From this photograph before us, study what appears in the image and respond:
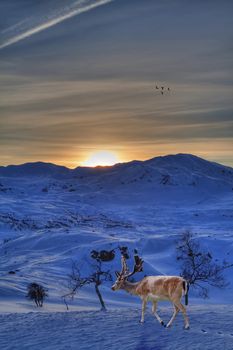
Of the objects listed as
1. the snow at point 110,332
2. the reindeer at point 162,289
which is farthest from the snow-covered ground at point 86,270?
the reindeer at point 162,289

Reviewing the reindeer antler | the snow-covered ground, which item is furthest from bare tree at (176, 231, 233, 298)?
the reindeer antler

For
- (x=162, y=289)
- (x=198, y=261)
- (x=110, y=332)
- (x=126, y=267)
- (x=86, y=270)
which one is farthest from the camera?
(x=198, y=261)

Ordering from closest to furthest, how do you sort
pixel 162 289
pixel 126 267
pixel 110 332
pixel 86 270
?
pixel 162 289 < pixel 110 332 < pixel 126 267 < pixel 86 270

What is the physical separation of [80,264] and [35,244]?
52.2ft

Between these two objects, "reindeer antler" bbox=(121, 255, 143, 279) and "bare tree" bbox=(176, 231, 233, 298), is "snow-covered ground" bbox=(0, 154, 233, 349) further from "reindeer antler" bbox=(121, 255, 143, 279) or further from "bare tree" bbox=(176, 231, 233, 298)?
"reindeer antler" bbox=(121, 255, 143, 279)

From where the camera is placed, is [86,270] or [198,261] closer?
[86,270]

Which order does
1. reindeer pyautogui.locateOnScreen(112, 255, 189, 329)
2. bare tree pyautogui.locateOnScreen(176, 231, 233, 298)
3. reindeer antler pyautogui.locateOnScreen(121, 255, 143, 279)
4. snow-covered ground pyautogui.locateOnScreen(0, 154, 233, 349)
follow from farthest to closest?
bare tree pyautogui.locateOnScreen(176, 231, 233, 298) → reindeer antler pyautogui.locateOnScreen(121, 255, 143, 279) → snow-covered ground pyautogui.locateOnScreen(0, 154, 233, 349) → reindeer pyautogui.locateOnScreen(112, 255, 189, 329)

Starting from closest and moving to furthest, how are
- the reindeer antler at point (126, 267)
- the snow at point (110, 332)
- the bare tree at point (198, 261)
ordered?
the snow at point (110, 332) → the reindeer antler at point (126, 267) → the bare tree at point (198, 261)

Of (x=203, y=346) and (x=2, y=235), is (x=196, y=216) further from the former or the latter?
(x=203, y=346)

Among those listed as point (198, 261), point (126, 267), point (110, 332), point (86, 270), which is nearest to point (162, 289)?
point (126, 267)

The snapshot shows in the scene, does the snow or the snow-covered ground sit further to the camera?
the snow-covered ground

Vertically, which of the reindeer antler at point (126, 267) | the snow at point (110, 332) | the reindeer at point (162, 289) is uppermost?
the reindeer antler at point (126, 267)

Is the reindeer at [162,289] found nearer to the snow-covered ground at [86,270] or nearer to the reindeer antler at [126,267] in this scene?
the reindeer antler at [126,267]

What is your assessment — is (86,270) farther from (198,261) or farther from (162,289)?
(162,289)
